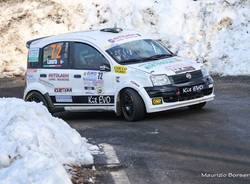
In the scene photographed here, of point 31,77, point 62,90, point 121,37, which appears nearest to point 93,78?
point 62,90

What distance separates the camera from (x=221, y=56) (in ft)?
56.1

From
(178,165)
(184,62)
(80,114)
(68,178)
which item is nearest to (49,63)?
(80,114)

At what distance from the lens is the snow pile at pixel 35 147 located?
18.0 feet

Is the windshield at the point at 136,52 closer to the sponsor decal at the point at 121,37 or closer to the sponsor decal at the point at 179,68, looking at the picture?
the sponsor decal at the point at 121,37

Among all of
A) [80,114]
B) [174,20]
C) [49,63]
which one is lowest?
[80,114]

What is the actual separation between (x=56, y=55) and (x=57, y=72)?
0.39 metres

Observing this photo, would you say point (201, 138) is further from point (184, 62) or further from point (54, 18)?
point (54, 18)

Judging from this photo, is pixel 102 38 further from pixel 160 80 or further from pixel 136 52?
pixel 160 80

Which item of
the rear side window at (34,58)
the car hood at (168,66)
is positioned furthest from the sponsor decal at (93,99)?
the rear side window at (34,58)

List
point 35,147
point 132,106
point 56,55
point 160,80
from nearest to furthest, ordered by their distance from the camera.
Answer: point 35,147 < point 160,80 < point 132,106 < point 56,55

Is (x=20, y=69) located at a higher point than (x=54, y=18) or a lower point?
lower

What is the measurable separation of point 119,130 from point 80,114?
3291mm

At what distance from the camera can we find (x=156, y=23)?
64.9 ft

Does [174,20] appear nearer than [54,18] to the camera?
Yes
